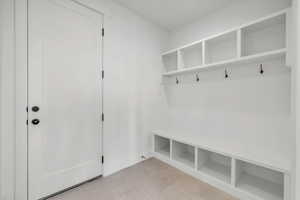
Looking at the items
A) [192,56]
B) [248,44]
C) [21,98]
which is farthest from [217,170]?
[21,98]

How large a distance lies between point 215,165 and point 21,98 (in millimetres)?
2648

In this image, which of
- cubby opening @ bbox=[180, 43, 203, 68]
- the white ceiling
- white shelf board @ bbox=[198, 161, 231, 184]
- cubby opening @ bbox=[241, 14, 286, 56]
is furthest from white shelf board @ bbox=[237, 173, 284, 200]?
the white ceiling

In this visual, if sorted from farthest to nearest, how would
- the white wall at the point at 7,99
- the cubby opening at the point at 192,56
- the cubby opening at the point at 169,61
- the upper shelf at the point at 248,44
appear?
the cubby opening at the point at 169,61 → the cubby opening at the point at 192,56 → the upper shelf at the point at 248,44 → the white wall at the point at 7,99

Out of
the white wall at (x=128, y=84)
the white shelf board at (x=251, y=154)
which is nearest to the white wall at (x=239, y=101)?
the white shelf board at (x=251, y=154)

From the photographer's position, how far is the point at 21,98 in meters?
1.40

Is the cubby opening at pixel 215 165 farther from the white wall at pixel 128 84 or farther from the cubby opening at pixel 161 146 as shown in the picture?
the white wall at pixel 128 84

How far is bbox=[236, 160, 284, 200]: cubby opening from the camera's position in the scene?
4.94 feet

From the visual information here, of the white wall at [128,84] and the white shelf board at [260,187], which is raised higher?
the white wall at [128,84]

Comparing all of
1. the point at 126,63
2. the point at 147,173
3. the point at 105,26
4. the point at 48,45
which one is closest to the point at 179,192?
the point at 147,173

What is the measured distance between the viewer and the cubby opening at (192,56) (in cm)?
247

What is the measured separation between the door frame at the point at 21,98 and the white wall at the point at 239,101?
7.35ft

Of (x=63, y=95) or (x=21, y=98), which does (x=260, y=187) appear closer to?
(x=63, y=95)

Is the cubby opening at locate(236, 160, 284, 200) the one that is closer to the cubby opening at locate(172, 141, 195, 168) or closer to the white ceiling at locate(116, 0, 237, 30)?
the cubby opening at locate(172, 141, 195, 168)

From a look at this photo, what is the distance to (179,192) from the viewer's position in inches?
65.7
